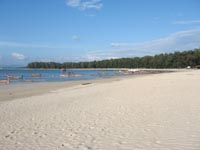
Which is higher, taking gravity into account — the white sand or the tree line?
the tree line

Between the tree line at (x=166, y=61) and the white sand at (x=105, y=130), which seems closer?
the white sand at (x=105, y=130)

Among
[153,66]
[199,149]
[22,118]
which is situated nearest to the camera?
[199,149]

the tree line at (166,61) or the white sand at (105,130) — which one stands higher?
the tree line at (166,61)

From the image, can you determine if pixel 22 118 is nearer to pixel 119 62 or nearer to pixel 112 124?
pixel 112 124

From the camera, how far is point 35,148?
18.2ft

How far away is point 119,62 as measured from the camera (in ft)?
583

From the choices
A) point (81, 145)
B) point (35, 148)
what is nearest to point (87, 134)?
point (81, 145)

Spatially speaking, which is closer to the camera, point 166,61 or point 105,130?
point 105,130

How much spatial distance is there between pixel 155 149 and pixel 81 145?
1.54 metres

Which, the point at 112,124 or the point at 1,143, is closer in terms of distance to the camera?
the point at 1,143

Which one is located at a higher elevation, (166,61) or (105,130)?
(166,61)

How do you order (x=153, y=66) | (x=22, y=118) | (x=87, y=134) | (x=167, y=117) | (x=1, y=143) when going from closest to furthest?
1. (x=1, y=143)
2. (x=87, y=134)
3. (x=167, y=117)
4. (x=22, y=118)
5. (x=153, y=66)

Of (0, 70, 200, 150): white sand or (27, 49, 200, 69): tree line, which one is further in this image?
(27, 49, 200, 69): tree line

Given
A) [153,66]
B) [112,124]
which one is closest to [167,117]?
[112,124]
